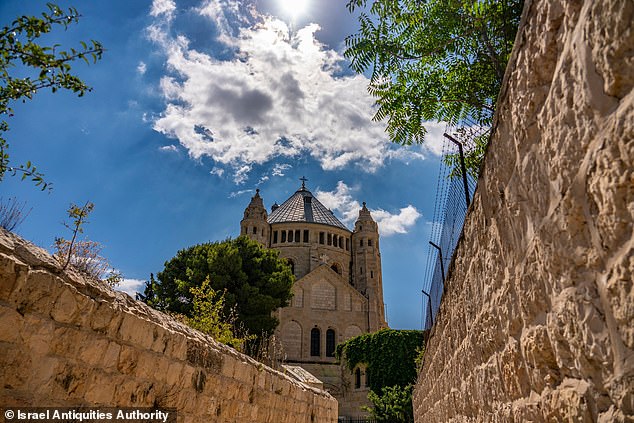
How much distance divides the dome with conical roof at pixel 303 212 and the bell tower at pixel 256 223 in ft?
9.86

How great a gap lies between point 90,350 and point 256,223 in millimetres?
44183

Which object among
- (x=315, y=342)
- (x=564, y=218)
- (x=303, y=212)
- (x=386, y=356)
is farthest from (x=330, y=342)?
(x=564, y=218)

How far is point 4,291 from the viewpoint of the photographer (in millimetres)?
2395

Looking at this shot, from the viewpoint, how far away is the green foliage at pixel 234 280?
87.5 ft

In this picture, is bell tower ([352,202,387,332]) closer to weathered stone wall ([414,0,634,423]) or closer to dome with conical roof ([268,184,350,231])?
dome with conical roof ([268,184,350,231])

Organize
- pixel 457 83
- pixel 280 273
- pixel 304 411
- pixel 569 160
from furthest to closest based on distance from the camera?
1. pixel 280 273
2. pixel 304 411
3. pixel 457 83
4. pixel 569 160

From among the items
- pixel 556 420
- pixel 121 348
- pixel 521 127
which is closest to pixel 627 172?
pixel 521 127

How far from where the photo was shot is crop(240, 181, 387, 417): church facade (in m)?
37.3

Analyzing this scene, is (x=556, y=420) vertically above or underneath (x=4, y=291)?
underneath

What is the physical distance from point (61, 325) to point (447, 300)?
3609mm

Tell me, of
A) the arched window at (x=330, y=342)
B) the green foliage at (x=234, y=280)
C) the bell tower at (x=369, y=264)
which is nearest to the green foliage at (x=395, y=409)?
the green foliage at (x=234, y=280)

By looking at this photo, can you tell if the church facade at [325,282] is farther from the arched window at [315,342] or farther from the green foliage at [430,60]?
the green foliage at [430,60]

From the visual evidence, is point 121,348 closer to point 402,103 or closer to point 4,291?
point 4,291

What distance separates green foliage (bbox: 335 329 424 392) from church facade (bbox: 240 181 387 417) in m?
1.79
